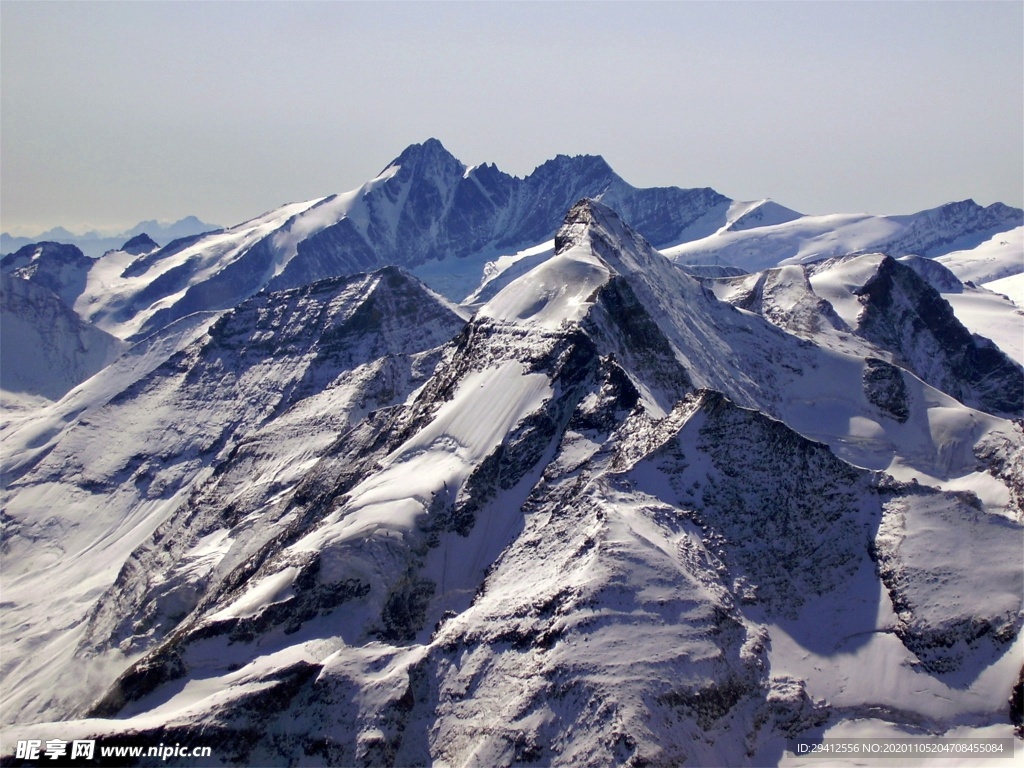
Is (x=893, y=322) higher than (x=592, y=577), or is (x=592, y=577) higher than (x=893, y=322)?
(x=893, y=322)

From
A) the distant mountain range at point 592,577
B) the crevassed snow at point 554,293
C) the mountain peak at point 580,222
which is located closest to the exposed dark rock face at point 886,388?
the distant mountain range at point 592,577

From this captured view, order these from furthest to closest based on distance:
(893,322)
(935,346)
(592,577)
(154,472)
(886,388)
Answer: (154,472) → (893,322) → (935,346) → (886,388) → (592,577)

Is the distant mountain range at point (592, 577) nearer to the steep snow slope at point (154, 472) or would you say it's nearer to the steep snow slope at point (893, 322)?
the steep snow slope at point (154, 472)

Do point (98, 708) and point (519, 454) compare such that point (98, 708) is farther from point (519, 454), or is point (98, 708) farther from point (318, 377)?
point (318, 377)

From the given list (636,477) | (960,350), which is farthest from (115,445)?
(960,350)

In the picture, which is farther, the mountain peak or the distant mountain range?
the mountain peak

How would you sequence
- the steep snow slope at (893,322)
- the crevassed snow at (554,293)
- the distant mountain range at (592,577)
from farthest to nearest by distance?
the steep snow slope at (893,322) → the crevassed snow at (554,293) → the distant mountain range at (592,577)

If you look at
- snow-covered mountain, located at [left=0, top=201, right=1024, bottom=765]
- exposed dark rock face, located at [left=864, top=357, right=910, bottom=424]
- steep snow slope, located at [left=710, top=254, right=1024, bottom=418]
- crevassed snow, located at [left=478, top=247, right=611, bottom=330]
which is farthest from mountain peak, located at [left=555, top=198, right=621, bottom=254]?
exposed dark rock face, located at [left=864, top=357, right=910, bottom=424]

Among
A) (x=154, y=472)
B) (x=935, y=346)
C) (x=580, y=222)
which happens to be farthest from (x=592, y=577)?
(x=154, y=472)

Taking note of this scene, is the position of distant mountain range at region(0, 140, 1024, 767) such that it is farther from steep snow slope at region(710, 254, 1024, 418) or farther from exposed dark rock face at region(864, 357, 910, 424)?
steep snow slope at region(710, 254, 1024, 418)

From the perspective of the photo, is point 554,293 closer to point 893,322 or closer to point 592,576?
point 592,576

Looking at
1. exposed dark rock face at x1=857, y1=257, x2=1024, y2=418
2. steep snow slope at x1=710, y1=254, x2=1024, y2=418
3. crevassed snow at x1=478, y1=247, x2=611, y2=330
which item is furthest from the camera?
exposed dark rock face at x1=857, y1=257, x2=1024, y2=418
